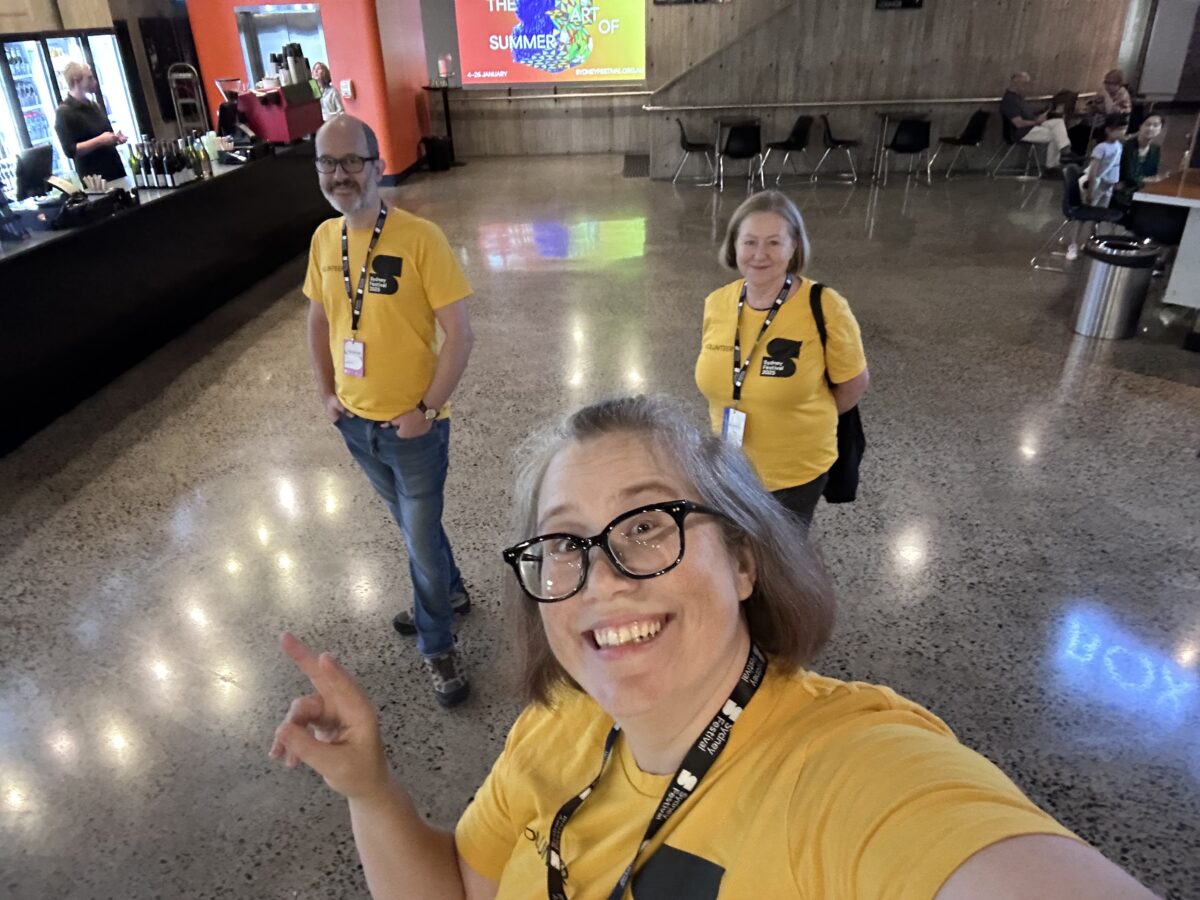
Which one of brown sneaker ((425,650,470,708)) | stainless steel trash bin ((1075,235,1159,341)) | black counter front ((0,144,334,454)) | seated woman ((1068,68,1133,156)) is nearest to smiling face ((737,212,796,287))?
brown sneaker ((425,650,470,708))

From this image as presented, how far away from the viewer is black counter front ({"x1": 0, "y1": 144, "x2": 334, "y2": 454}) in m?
4.58

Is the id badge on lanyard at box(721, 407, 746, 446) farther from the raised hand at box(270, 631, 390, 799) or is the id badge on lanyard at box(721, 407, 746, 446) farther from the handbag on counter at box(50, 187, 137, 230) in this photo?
the handbag on counter at box(50, 187, 137, 230)

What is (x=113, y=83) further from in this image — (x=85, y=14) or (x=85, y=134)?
(x=85, y=134)

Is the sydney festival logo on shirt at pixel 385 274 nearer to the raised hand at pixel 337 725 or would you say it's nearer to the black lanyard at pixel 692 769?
the raised hand at pixel 337 725

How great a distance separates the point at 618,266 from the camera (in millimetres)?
7617

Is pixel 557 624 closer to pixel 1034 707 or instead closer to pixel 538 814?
pixel 538 814

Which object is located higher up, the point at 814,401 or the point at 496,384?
the point at 814,401

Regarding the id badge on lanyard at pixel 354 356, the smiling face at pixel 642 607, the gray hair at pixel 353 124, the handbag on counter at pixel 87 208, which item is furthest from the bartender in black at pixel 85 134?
the smiling face at pixel 642 607

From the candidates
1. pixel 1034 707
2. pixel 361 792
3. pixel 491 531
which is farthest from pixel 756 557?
pixel 491 531

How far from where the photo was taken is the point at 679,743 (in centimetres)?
103

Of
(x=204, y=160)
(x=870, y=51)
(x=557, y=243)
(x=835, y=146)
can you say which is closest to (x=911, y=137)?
(x=835, y=146)

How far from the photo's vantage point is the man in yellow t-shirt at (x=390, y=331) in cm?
232

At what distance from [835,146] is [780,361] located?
10.1 metres

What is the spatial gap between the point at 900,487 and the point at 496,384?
8.63 ft
